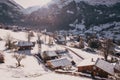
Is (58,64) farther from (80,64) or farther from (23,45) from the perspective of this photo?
(23,45)

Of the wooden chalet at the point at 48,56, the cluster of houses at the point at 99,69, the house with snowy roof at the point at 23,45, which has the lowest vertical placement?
the cluster of houses at the point at 99,69

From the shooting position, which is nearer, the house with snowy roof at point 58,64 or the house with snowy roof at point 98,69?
the house with snowy roof at point 98,69

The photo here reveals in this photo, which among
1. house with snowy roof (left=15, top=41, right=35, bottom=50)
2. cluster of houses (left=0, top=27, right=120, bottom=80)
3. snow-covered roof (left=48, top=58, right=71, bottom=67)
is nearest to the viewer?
cluster of houses (left=0, top=27, right=120, bottom=80)

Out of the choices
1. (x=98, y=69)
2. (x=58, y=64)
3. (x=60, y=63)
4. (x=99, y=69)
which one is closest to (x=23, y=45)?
(x=60, y=63)

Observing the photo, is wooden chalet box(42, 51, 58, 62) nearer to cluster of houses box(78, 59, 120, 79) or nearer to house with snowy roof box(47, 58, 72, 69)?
house with snowy roof box(47, 58, 72, 69)

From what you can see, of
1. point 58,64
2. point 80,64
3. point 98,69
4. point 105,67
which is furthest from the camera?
point 58,64

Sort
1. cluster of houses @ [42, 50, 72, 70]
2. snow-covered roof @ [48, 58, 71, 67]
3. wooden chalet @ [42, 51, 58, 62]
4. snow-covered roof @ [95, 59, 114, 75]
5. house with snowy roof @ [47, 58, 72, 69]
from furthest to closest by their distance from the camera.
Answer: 1. wooden chalet @ [42, 51, 58, 62]
2. snow-covered roof @ [48, 58, 71, 67]
3. cluster of houses @ [42, 50, 72, 70]
4. house with snowy roof @ [47, 58, 72, 69]
5. snow-covered roof @ [95, 59, 114, 75]

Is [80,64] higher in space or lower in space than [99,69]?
higher

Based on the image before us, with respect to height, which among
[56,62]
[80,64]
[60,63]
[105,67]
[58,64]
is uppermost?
[80,64]

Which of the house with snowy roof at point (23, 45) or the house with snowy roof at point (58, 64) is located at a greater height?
the house with snowy roof at point (23, 45)

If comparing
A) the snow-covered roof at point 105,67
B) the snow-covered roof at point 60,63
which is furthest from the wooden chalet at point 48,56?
the snow-covered roof at point 105,67

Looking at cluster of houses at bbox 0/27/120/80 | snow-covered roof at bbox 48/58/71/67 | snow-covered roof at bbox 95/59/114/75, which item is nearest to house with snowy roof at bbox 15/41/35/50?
cluster of houses at bbox 0/27/120/80

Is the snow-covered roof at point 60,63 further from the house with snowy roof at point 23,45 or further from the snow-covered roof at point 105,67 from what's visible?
the house with snowy roof at point 23,45

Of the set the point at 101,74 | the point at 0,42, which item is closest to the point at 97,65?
the point at 101,74
